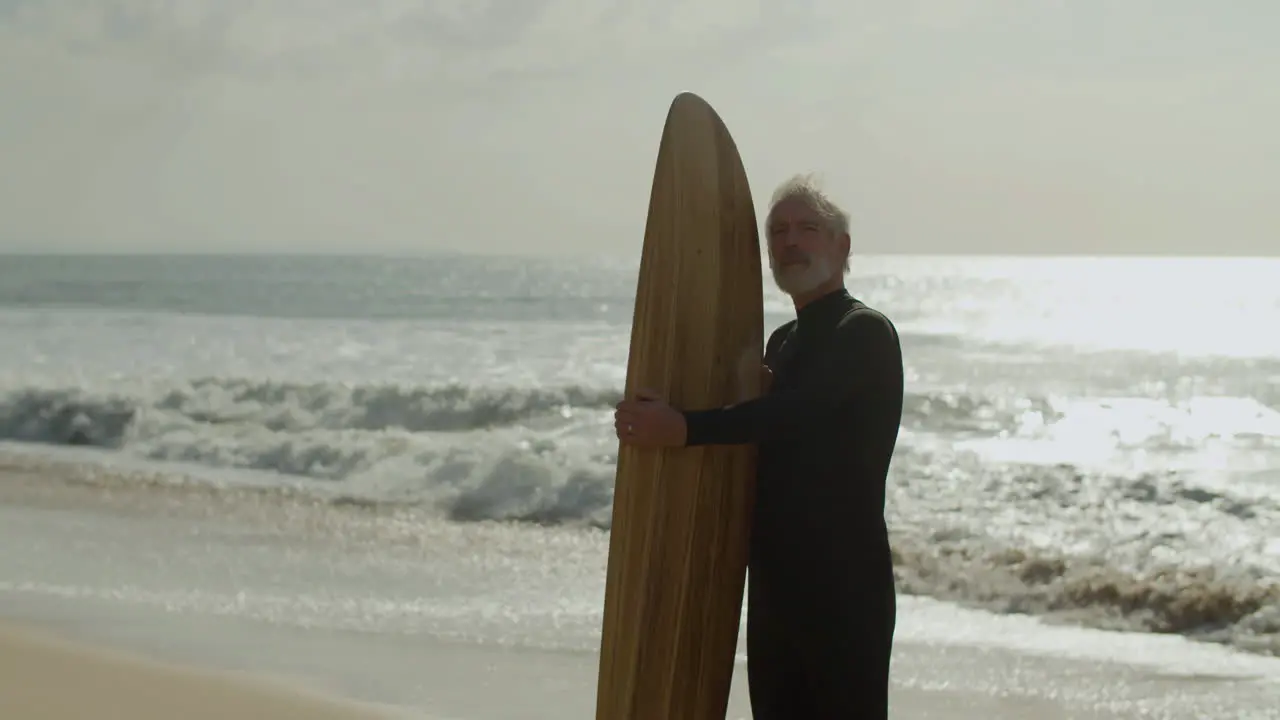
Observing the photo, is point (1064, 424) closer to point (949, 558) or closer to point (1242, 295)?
point (949, 558)

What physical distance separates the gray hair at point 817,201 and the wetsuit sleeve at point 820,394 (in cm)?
21

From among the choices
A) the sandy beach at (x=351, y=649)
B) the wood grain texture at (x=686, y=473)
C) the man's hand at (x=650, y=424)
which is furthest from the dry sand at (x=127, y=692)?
the man's hand at (x=650, y=424)

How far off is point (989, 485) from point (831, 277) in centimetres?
713

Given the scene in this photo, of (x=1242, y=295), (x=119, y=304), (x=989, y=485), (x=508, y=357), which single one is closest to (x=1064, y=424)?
(x=989, y=485)

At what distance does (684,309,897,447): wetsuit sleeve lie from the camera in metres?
2.04

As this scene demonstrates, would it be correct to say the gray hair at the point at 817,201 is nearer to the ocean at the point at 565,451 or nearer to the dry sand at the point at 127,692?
the dry sand at the point at 127,692

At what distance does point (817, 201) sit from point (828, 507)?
0.55 metres

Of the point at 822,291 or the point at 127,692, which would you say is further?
the point at 127,692

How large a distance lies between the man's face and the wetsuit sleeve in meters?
0.15

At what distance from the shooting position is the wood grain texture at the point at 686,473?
95.3 inches

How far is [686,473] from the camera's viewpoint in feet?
7.90

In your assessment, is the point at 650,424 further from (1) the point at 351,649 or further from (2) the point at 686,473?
(1) the point at 351,649

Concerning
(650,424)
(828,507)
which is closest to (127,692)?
(650,424)

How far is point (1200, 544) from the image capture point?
7.20 meters
